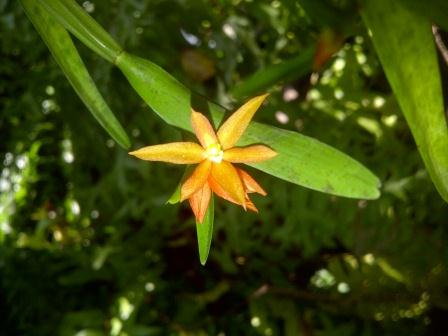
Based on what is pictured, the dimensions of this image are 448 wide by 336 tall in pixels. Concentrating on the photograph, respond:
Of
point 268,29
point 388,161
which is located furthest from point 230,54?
point 388,161

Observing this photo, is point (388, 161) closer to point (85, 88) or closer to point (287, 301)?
point (287, 301)

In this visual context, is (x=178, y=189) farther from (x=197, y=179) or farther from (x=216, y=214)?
(x=216, y=214)

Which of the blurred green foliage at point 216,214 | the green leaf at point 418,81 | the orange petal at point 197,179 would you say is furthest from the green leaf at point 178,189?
the blurred green foliage at point 216,214

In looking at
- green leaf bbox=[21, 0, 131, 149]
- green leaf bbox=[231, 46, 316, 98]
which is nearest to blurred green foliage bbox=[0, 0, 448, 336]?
green leaf bbox=[231, 46, 316, 98]

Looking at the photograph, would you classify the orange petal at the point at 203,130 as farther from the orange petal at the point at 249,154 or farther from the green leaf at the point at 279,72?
the green leaf at the point at 279,72

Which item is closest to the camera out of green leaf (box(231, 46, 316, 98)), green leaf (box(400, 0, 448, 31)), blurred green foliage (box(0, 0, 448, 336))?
green leaf (box(400, 0, 448, 31))

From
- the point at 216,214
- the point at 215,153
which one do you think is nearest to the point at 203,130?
the point at 215,153

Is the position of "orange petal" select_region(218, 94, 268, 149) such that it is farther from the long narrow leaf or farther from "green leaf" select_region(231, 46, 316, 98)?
"green leaf" select_region(231, 46, 316, 98)
